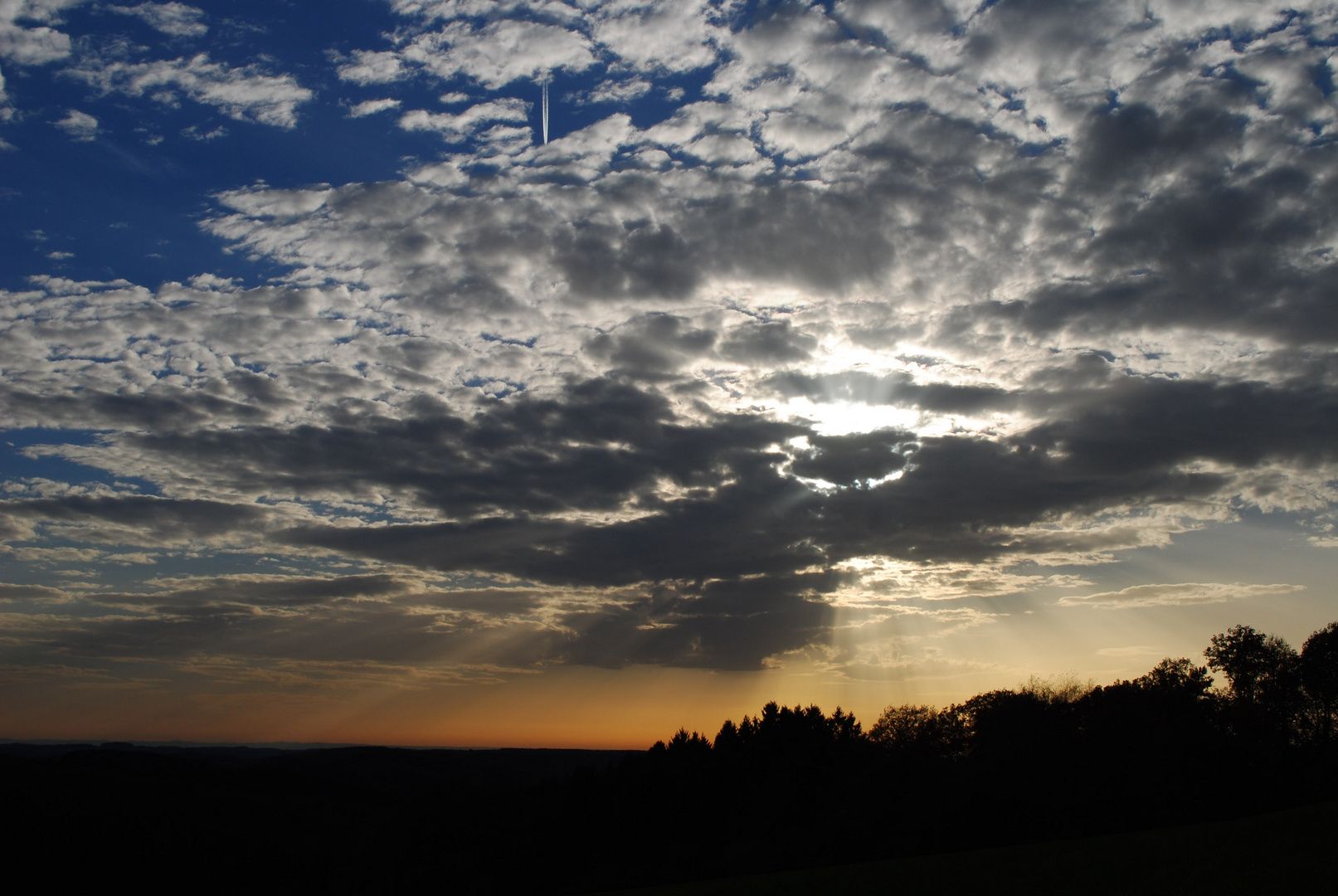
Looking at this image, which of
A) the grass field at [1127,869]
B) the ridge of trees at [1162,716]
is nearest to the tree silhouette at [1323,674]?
the ridge of trees at [1162,716]

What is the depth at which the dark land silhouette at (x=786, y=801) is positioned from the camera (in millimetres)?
61750

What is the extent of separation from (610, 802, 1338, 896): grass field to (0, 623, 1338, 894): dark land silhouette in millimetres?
1034

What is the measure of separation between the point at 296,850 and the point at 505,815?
128ft

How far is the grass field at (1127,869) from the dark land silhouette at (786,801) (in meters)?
1.03

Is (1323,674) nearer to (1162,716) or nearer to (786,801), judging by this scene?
(1162,716)

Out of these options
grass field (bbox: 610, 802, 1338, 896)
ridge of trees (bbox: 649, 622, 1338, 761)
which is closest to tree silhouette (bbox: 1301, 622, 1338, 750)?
ridge of trees (bbox: 649, 622, 1338, 761)

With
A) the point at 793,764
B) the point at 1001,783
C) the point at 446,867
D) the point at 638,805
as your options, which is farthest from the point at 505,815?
the point at 1001,783

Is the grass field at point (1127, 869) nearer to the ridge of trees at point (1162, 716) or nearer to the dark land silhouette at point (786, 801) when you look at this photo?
the dark land silhouette at point (786, 801)

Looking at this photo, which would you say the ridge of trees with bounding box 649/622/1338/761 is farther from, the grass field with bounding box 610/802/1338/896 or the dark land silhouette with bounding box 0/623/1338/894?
the grass field with bounding box 610/802/1338/896

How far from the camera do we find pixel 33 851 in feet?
344

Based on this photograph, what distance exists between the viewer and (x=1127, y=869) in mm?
33875

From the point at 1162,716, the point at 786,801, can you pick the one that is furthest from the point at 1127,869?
the point at 1162,716

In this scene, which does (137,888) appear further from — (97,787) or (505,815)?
(505,815)

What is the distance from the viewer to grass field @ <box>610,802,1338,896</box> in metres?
28.1
